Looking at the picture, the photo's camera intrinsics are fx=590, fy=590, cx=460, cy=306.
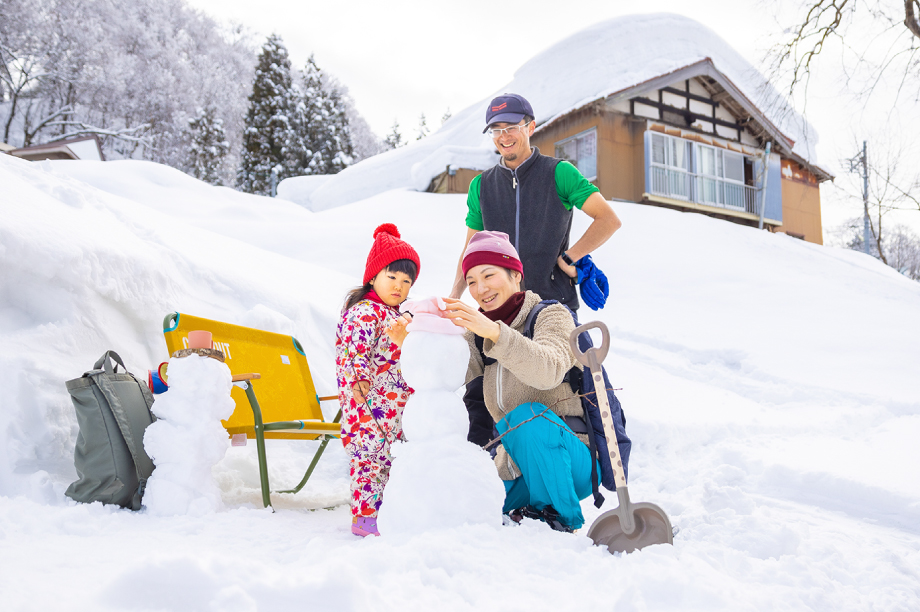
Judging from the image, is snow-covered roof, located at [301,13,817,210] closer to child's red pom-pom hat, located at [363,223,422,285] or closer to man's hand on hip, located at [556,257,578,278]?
child's red pom-pom hat, located at [363,223,422,285]

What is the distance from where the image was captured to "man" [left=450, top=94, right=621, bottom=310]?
2.71m

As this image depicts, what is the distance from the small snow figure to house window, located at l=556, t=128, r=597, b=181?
1475 centimetres

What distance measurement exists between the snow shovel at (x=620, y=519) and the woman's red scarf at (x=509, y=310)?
19.0 inches

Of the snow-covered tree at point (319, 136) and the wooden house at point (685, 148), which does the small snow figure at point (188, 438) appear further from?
the snow-covered tree at point (319, 136)

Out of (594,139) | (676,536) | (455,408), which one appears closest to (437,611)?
(455,408)

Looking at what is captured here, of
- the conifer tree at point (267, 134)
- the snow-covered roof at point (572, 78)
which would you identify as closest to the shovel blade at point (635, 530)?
the snow-covered roof at point (572, 78)

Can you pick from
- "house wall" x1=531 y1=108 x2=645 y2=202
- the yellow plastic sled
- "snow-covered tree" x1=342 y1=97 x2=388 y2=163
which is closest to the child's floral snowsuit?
the yellow plastic sled

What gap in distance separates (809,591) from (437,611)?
41.7 inches

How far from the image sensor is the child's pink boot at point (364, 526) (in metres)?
2.38

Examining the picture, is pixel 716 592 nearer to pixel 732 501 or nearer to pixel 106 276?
pixel 732 501

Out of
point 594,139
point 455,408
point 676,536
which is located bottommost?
point 676,536

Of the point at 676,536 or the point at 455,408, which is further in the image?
the point at 676,536

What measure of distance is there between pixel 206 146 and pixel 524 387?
32.1 metres

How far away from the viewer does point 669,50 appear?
22.7 meters
